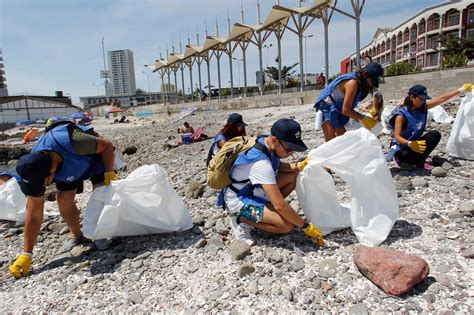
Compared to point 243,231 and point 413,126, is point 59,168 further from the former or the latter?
point 413,126

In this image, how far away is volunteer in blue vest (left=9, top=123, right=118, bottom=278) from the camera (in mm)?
2723

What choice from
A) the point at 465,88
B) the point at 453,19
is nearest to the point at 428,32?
the point at 453,19

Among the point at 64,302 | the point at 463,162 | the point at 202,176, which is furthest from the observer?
the point at 202,176

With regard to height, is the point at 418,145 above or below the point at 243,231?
above

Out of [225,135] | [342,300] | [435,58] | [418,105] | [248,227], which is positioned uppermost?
[435,58]

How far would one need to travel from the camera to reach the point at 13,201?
411cm

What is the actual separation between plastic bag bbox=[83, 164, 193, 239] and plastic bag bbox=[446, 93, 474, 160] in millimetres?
3462

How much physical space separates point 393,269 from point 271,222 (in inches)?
36.1

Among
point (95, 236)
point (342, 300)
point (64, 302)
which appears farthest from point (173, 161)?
point (342, 300)

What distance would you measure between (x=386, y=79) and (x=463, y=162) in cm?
936

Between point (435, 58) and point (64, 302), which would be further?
point (435, 58)

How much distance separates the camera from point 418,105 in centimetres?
379

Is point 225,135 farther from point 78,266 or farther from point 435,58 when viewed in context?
point 435,58

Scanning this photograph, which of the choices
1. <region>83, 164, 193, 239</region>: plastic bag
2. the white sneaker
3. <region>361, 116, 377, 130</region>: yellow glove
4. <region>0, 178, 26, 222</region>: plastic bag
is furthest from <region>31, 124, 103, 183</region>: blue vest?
<region>361, 116, 377, 130</region>: yellow glove
